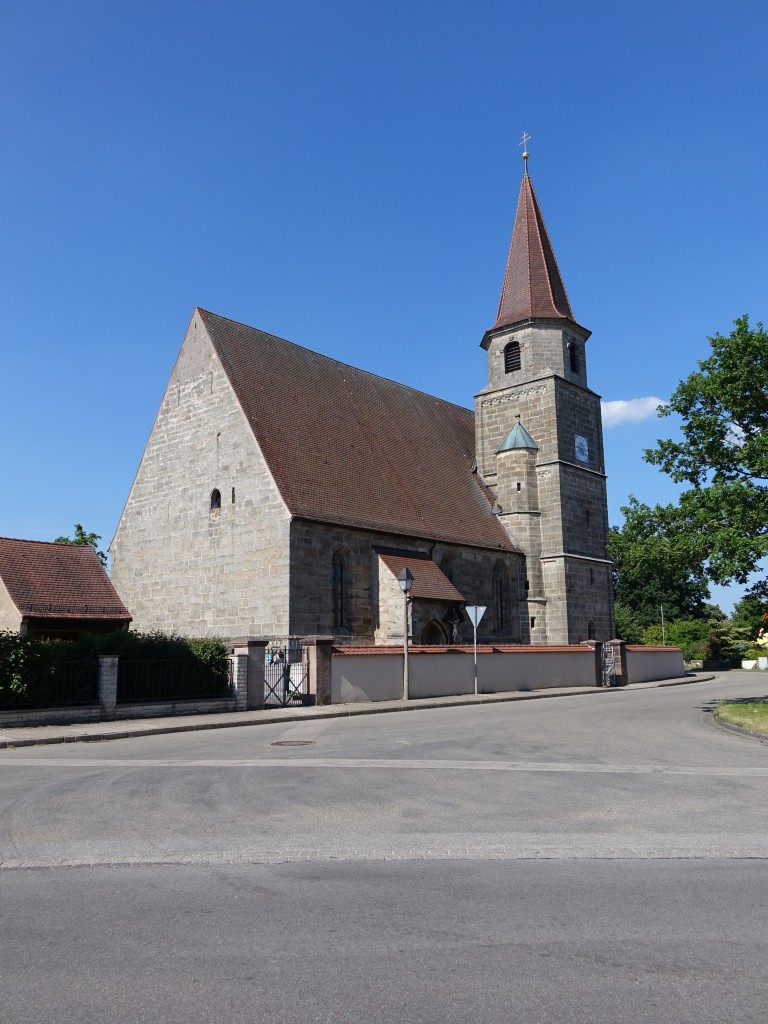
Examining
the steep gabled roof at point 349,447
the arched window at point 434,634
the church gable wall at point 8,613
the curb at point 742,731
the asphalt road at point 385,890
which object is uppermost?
the steep gabled roof at point 349,447

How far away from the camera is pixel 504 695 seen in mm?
25359

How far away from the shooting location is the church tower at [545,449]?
35312 millimetres

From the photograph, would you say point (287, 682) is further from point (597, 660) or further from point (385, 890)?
point (385, 890)

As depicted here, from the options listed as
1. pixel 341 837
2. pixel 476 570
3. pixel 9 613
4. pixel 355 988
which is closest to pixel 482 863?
pixel 341 837

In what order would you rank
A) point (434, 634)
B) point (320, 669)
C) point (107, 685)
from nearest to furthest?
point (107, 685)
point (320, 669)
point (434, 634)

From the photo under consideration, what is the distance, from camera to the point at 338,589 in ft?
91.4

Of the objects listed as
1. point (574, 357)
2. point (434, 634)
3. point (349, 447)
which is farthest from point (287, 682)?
→ point (574, 357)

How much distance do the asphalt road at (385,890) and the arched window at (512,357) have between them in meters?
29.3

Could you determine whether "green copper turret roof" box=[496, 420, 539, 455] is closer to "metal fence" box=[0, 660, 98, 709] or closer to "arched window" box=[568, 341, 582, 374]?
"arched window" box=[568, 341, 582, 374]

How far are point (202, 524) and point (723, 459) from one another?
17746 mm

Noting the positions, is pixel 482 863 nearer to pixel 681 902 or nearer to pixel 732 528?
pixel 681 902

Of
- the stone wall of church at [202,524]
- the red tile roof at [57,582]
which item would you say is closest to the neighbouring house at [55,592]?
the red tile roof at [57,582]

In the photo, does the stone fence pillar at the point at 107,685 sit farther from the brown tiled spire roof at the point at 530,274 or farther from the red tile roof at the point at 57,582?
the brown tiled spire roof at the point at 530,274

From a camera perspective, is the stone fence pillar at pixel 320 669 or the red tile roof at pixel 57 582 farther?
the red tile roof at pixel 57 582
